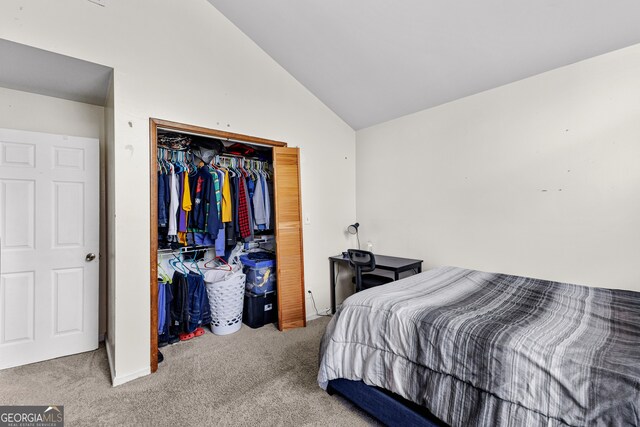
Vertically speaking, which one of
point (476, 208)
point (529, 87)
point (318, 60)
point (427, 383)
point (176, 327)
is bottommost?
point (176, 327)

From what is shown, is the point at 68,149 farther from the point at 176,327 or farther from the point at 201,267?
the point at 176,327

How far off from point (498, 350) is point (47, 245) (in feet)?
10.7

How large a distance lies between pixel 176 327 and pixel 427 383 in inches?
90.5

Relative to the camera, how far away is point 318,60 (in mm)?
2830

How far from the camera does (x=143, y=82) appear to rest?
7.23 feet

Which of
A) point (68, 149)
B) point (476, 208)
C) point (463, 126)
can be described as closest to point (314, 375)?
point (476, 208)

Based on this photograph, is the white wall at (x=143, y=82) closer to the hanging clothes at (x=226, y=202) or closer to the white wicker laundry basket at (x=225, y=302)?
the hanging clothes at (x=226, y=202)

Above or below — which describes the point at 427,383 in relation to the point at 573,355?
below

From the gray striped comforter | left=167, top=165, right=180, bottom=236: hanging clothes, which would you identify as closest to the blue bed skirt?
the gray striped comforter

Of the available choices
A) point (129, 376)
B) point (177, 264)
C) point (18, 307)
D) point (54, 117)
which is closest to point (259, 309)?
point (177, 264)

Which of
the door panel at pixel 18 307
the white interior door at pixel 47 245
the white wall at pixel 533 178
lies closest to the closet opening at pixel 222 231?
the white interior door at pixel 47 245

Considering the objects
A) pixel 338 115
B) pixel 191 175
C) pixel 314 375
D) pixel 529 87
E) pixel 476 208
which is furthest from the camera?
pixel 338 115

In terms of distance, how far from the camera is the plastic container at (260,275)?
122 inches

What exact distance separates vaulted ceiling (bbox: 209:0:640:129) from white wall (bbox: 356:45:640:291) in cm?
19
